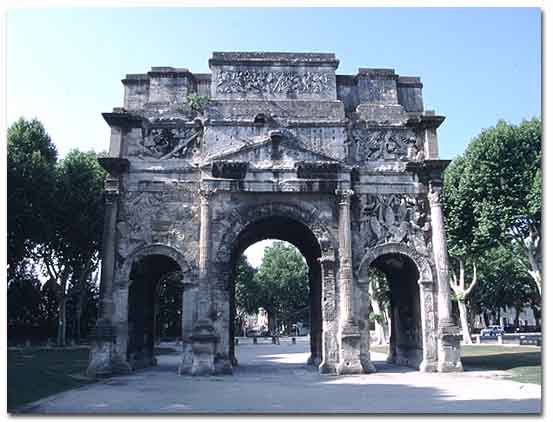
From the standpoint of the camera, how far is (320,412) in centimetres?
960

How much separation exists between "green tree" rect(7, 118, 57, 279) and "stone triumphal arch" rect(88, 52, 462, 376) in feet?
21.5

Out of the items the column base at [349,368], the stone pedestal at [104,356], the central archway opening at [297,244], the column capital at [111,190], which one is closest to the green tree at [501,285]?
the central archway opening at [297,244]

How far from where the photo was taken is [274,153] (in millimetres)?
18891

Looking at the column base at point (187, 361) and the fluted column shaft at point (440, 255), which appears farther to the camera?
the fluted column shaft at point (440, 255)

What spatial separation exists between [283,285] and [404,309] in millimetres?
41837

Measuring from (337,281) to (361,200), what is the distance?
3.26 m

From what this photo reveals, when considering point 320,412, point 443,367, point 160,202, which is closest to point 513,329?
point 443,367

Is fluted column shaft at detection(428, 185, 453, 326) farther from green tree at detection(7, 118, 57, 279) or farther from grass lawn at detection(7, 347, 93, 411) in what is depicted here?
green tree at detection(7, 118, 57, 279)

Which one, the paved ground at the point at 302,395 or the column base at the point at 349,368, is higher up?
the paved ground at the point at 302,395

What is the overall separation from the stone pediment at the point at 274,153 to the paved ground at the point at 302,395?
7.71 m

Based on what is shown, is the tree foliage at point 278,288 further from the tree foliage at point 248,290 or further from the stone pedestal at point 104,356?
the stone pedestal at point 104,356

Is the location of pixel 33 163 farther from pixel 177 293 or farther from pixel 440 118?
pixel 177 293

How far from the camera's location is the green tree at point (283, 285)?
61875 millimetres

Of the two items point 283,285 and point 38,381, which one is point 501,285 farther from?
point 38,381
